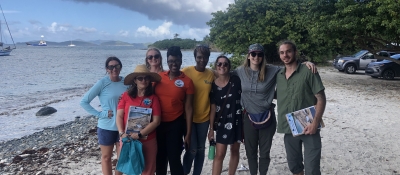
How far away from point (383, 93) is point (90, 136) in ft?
39.2

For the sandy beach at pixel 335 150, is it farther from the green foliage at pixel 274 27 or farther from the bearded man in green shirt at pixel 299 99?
the green foliage at pixel 274 27

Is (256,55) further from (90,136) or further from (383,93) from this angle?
(383,93)

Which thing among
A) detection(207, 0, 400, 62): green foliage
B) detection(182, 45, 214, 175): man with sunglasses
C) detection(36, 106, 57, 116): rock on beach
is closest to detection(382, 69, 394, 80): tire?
detection(207, 0, 400, 62): green foliage

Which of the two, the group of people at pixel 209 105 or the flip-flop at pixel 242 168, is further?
the flip-flop at pixel 242 168

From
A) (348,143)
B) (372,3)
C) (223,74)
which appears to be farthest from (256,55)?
Result: (372,3)

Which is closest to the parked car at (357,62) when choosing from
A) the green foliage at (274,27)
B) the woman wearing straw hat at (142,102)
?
the green foliage at (274,27)

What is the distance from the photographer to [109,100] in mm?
4164

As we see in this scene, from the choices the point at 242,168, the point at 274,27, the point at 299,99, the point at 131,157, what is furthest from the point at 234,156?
the point at 274,27

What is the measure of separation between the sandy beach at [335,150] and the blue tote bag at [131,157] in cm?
183

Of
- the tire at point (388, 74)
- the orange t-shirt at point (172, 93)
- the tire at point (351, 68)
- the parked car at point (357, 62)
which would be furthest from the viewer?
the tire at point (351, 68)

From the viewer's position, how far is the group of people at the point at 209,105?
3693 mm

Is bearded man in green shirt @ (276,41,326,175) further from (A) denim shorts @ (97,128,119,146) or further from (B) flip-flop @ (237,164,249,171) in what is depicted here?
(A) denim shorts @ (97,128,119,146)

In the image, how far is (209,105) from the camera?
4.14 metres

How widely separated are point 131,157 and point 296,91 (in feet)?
6.73
